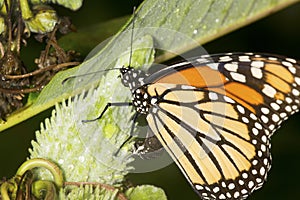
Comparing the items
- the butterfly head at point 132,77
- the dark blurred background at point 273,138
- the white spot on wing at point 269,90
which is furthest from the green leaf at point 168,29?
the dark blurred background at point 273,138

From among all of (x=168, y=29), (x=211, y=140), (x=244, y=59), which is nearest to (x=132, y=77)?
(x=168, y=29)

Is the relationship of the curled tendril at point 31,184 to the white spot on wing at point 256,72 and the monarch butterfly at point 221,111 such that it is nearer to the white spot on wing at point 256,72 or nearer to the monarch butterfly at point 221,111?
the monarch butterfly at point 221,111

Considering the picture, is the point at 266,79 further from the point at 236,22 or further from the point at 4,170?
the point at 4,170

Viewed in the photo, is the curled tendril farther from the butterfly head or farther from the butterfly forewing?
the butterfly forewing

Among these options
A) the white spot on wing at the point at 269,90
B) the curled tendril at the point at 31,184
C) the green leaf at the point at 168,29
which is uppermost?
the green leaf at the point at 168,29

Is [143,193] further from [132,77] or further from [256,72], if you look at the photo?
[256,72]

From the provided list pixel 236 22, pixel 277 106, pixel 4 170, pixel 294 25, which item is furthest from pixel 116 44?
pixel 294 25
